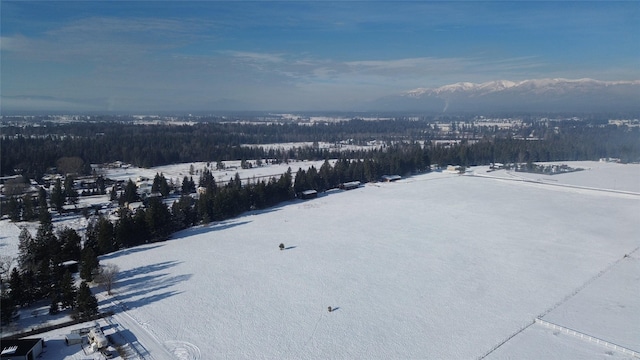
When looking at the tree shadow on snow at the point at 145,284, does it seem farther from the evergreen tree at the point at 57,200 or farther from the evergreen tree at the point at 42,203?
the evergreen tree at the point at 57,200

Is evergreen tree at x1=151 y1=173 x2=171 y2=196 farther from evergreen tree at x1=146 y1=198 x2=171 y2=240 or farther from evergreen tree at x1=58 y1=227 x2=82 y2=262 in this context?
evergreen tree at x1=58 y1=227 x2=82 y2=262

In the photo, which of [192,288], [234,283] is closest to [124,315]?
[192,288]

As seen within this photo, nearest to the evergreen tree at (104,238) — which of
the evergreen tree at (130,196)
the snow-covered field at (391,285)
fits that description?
the snow-covered field at (391,285)

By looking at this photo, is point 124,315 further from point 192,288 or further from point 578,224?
point 578,224

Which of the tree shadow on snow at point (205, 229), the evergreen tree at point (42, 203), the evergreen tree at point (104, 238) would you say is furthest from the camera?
the evergreen tree at point (42, 203)

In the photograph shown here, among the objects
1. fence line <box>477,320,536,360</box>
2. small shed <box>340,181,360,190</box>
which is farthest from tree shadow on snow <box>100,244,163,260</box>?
small shed <box>340,181,360,190</box>

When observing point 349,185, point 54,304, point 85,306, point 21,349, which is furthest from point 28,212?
point 349,185
